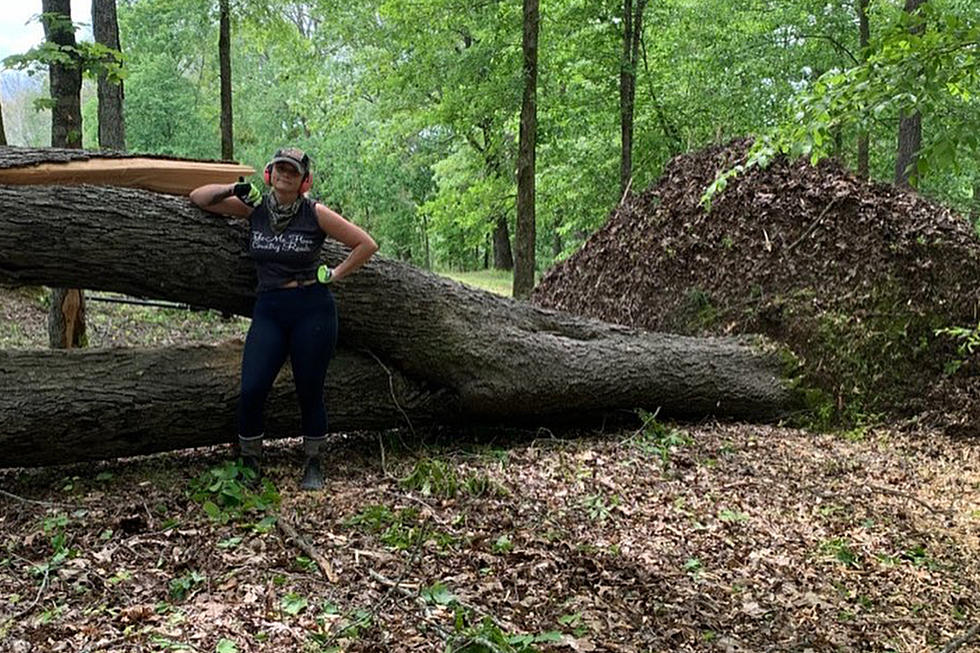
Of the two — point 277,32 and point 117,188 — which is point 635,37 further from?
point 117,188

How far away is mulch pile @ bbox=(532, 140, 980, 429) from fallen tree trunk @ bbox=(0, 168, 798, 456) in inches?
21.8

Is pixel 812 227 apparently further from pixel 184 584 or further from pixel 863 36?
pixel 863 36

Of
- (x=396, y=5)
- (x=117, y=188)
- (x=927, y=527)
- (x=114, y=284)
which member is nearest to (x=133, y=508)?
(x=114, y=284)

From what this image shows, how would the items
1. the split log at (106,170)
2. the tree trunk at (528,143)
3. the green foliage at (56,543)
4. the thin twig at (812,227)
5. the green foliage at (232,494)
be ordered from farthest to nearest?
the tree trunk at (528,143), the thin twig at (812,227), the split log at (106,170), the green foliage at (232,494), the green foliage at (56,543)

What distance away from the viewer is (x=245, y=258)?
4926 mm

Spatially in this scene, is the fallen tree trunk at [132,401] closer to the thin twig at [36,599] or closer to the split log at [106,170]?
the split log at [106,170]

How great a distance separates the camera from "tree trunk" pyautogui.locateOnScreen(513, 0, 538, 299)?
430 inches

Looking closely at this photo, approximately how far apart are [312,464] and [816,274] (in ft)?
17.2

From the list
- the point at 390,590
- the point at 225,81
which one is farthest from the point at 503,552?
the point at 225,81

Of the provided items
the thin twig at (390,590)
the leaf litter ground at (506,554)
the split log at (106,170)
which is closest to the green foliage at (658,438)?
the leaf litter ground at (506,554)

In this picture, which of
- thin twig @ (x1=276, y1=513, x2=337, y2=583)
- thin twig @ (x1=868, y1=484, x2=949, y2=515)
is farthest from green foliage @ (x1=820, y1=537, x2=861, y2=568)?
thin twig @ (x1=276, y1=513, x2=337, y2=583)

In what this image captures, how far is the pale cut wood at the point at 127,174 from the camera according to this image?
4711 mm

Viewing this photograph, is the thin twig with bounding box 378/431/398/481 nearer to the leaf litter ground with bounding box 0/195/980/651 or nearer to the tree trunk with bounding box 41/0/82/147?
the leaf litter ground with bounding box 0/195/980/651

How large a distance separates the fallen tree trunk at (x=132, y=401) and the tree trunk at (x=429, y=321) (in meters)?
0.40
